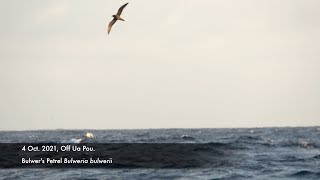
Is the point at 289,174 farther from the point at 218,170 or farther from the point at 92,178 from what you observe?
the point at 92,178

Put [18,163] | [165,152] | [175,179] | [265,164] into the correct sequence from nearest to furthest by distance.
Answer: [175,179]
[265,164]
[18,163]
[165,152]

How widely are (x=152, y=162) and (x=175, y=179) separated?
307 inches

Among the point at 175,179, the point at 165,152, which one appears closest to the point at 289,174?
the point at 175,179

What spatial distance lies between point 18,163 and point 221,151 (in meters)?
17.5

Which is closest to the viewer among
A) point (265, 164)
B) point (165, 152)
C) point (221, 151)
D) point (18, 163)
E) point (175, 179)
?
point (175, 179)

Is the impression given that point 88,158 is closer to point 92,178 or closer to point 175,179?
point 92,178

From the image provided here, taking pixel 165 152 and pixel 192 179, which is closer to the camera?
pixel 192 179

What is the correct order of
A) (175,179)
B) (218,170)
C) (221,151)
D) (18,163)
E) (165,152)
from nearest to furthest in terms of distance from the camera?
1. (175,179)
2. (218,170)
3. (18,163)
4. (165,152)
5. (221,151)

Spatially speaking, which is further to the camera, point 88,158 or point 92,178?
point 88,158

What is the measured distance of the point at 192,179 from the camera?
29906 millimetres

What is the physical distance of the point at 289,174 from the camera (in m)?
31.0

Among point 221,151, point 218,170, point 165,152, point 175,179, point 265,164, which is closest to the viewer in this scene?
point 175,179

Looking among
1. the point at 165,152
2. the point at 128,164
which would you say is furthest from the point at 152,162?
the point at 165,152

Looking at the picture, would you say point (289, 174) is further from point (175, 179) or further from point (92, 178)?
point (92, 178)
